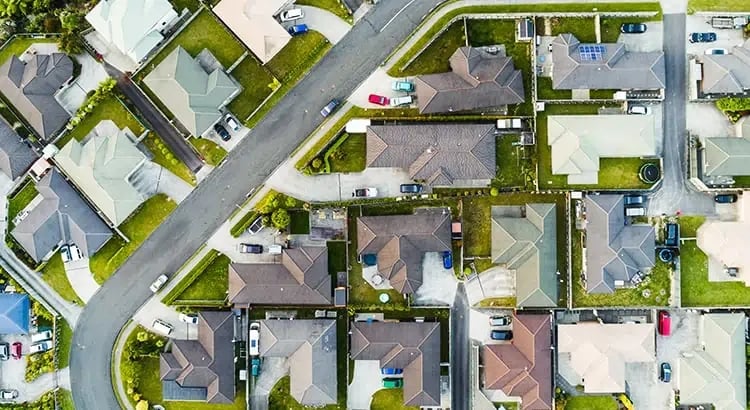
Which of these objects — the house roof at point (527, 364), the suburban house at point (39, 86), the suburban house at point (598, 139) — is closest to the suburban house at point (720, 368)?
the house roof at point (527, 364)

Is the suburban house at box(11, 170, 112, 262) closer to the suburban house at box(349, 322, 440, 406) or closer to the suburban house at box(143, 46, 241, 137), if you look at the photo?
the suburban house at box(143, 46, 241, 137)

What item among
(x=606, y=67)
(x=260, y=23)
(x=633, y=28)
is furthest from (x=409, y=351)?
(x=633, y=28)

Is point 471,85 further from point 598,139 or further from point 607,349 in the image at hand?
point 607,349

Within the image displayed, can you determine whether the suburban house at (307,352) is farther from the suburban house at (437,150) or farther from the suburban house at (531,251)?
the suburban house at (531,251)

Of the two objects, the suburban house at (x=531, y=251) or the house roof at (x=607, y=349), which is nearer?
the suburban house at (x=531, y=251)

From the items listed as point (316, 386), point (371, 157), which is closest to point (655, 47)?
point (371, 157)

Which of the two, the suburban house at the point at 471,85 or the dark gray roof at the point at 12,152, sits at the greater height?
the dark gray roof at the point at 12,152

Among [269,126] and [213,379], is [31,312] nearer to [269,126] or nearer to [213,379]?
[213,379]

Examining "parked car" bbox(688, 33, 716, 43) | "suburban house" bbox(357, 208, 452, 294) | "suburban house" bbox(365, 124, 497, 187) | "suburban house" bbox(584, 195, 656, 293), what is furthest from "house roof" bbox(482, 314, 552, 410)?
"parked car" bbox(688, 33, 716, 43)
